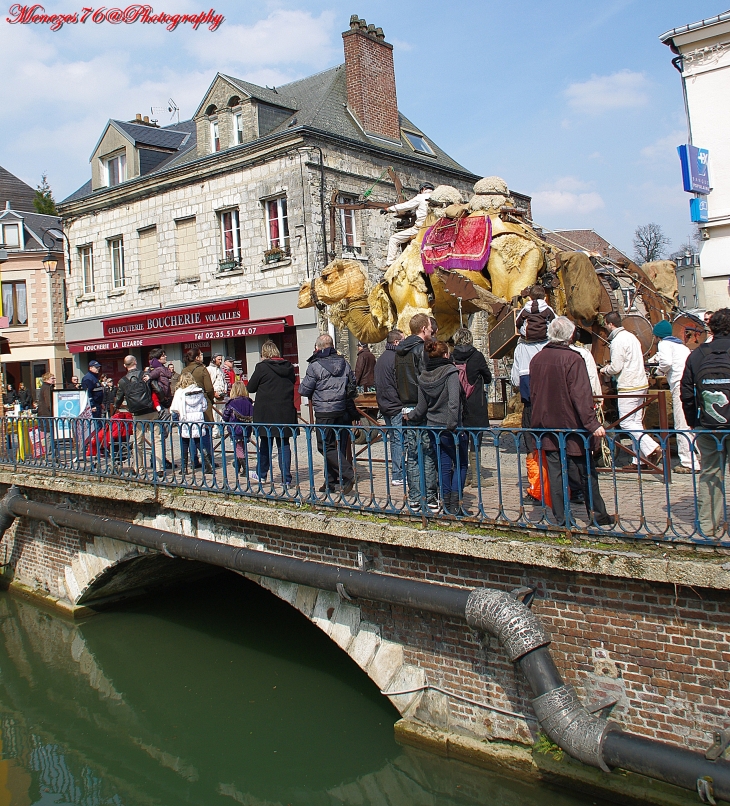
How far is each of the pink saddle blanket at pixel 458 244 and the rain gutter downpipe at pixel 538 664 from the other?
3.80 m

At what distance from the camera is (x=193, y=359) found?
10.6 metres

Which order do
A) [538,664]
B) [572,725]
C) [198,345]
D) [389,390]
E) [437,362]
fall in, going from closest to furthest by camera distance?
[572,725] < [538,664] < [437,362] < [389,390] < [198,345]

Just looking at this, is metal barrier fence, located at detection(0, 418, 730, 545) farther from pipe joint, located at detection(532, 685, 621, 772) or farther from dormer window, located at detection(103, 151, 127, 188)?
dormer window, located at detection(103, 151, 127, 188)

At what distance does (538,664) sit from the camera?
512 centimetres

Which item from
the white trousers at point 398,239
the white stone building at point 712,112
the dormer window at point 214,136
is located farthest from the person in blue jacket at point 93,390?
the white stone building at point 712,112

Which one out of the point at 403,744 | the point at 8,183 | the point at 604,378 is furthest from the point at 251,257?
the point at 8,183

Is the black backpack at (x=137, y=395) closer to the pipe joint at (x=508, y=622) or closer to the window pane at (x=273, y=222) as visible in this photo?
the pipe joint at (x=508, y=622)

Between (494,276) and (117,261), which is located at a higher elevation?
(117,261)

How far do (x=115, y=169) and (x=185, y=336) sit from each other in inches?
258

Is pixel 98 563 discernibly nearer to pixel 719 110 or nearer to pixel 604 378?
pixel 604 378

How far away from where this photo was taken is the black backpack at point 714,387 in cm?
469

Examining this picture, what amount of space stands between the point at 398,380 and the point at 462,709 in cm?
283

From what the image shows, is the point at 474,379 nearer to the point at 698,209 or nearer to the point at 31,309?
the point at 698,209

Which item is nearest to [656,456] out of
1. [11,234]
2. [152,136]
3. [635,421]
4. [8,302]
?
[635,421]
